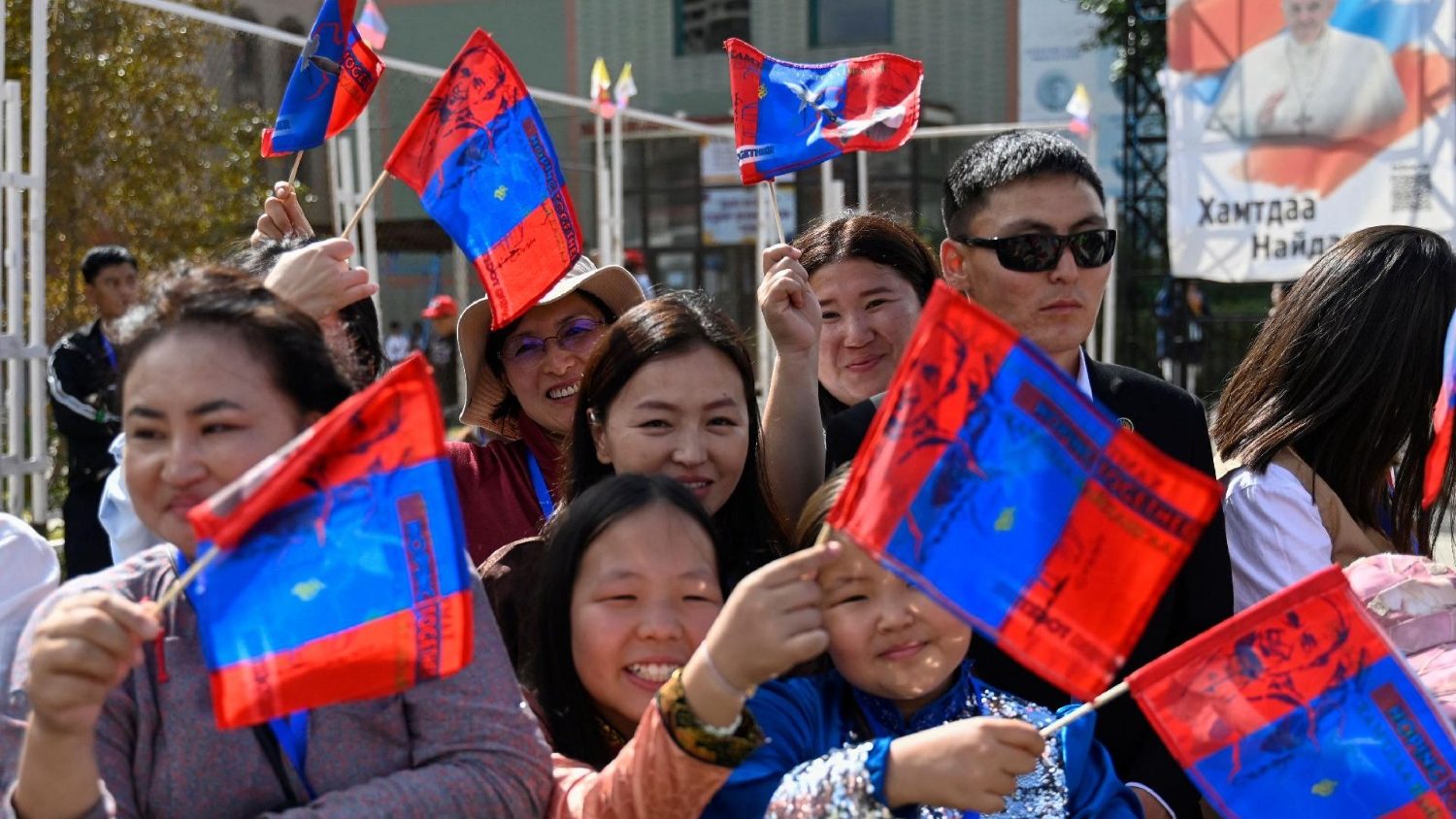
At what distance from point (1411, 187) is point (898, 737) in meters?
9.33

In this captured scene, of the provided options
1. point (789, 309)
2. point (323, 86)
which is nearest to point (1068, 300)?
point (789, 309)

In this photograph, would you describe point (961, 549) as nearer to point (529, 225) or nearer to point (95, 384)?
point (529, 225)

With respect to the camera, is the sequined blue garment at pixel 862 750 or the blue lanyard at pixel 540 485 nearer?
the sequined blue garment at pixel 862 750

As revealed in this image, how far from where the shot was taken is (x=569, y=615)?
234 cm

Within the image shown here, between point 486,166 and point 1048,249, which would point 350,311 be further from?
point 1048,249

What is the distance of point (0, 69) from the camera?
6016mm

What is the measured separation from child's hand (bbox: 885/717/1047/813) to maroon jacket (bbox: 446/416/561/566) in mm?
1219

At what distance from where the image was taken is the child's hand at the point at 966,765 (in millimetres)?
1843

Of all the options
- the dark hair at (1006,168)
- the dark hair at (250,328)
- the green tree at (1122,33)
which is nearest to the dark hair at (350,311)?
the dark hair at (250,328)

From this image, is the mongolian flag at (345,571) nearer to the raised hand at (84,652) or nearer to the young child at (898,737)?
the raised hand at (84,652)

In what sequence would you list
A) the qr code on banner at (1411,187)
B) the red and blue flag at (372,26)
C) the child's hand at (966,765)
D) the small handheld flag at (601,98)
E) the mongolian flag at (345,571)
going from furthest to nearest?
1. the qr code on banner at (1411,187)
2. the small handheld flag at (601,98)
3. the red and blue flag at (372,26)
4. the child's hand at (966,765)
5. the mongolian flag at (345,571)

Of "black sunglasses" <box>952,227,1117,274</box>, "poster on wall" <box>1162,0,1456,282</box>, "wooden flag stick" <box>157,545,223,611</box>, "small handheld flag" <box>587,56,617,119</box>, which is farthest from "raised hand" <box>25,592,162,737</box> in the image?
"poster on wall" <box>1162,0,1456,282</box>

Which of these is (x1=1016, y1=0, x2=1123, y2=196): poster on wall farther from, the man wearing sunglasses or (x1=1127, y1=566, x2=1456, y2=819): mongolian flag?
(x1=1127, y1=566, x2=1456, y2=819): mongolian flag

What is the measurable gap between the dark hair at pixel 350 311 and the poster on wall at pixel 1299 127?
27.9 feet
